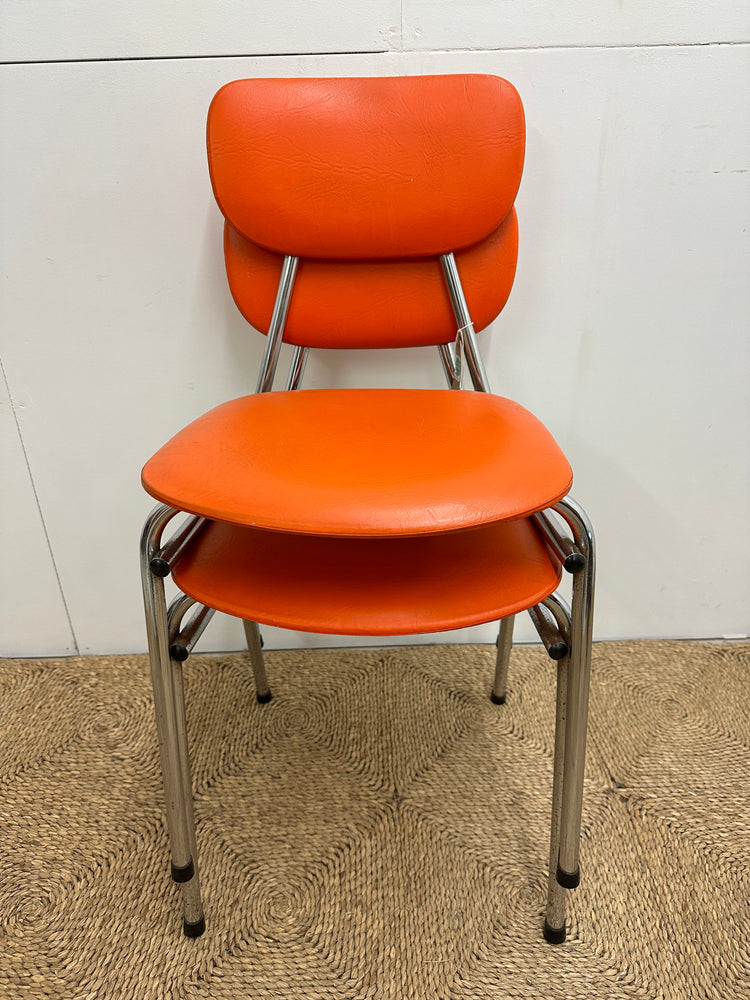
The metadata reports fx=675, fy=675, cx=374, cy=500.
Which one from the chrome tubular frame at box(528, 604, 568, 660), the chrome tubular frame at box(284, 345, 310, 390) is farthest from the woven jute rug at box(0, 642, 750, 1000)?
the chrome tubular frame at box(284, 345, 310, 390)

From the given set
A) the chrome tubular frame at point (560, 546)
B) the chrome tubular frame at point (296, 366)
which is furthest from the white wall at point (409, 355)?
the chrome tubular frame at point (560, 546)

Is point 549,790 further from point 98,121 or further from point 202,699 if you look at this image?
point 98,121

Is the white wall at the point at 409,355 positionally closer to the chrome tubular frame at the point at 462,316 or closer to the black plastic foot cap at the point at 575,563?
the chrome tubular frame at the point at 462,316

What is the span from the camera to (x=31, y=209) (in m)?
0.91

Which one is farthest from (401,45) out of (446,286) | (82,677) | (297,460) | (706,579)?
(82,677)

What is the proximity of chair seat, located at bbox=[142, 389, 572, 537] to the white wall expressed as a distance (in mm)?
325

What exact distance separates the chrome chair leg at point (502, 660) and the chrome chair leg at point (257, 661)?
0.35 meters

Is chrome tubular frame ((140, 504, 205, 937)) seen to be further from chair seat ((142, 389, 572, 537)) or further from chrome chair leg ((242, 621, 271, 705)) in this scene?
chrome chair leg ((242, 621, 271, 705))

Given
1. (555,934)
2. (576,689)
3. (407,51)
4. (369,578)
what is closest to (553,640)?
(576,689)

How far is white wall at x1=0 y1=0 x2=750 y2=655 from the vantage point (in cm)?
83

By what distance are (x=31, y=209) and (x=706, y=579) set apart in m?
1.16

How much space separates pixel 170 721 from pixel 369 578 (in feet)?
0.80

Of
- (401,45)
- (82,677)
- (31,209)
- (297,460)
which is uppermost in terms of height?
(401,45)

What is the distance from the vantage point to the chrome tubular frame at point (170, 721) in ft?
2.01
